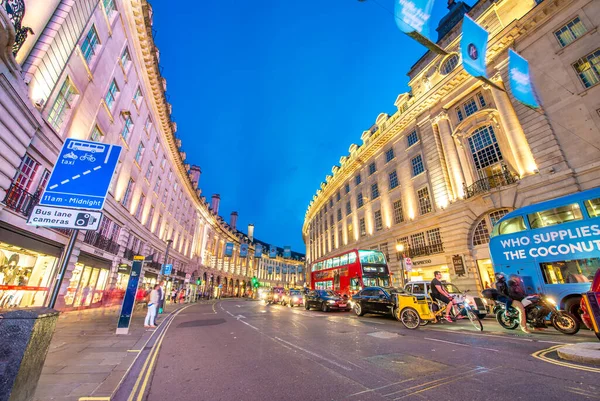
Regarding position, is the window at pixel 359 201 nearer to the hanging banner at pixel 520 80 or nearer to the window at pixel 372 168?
the window at pixel 372 168

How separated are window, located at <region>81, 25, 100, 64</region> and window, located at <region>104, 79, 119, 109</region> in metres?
2.81

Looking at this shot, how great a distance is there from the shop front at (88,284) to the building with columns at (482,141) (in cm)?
2355

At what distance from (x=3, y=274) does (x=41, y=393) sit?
36.6 ft

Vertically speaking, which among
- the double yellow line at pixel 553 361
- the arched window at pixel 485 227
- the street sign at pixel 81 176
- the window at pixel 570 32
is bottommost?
the double yellow line at pixel 553 361

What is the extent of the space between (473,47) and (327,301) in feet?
56.2

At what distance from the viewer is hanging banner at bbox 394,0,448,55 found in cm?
1008

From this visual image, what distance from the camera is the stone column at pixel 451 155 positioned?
70.6ft

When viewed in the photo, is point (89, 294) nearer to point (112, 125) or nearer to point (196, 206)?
point (112, 125)

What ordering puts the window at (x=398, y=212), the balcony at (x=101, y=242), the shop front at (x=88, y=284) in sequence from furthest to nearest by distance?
the window at (x=398, y=212)
the balcony at (x=101, y=242)
the shop front at (x=88, y=284)

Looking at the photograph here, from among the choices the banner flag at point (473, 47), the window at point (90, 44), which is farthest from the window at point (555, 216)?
the window at point (90, 44)

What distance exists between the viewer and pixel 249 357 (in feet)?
19.7

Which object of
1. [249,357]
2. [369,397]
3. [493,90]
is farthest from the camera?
[493,90]

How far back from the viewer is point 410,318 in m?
10.1

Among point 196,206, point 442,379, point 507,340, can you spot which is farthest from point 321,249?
point 442,379
